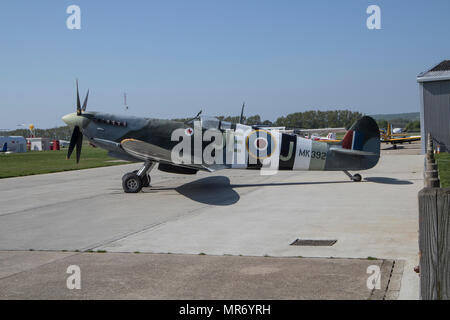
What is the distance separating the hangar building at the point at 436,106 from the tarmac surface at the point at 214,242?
19527 mm

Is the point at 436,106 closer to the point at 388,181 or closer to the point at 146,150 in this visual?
the point at 388,181

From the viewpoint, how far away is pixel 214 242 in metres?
7.47

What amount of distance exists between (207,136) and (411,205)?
6730 mm

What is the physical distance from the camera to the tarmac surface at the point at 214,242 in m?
5.08

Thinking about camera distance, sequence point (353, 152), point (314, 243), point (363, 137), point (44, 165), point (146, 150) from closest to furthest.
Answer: point (314, 243), point (146, 150), point (353, 152), point (363, 137), point (44, 165)

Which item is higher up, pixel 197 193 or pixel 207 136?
pixel 207 136

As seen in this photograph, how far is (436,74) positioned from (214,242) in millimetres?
29340

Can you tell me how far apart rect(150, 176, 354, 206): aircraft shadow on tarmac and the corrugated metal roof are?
1963 centimetres

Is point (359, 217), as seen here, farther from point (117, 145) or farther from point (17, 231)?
point (117, 145)

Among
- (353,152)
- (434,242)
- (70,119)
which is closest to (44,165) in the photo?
(70,119)
